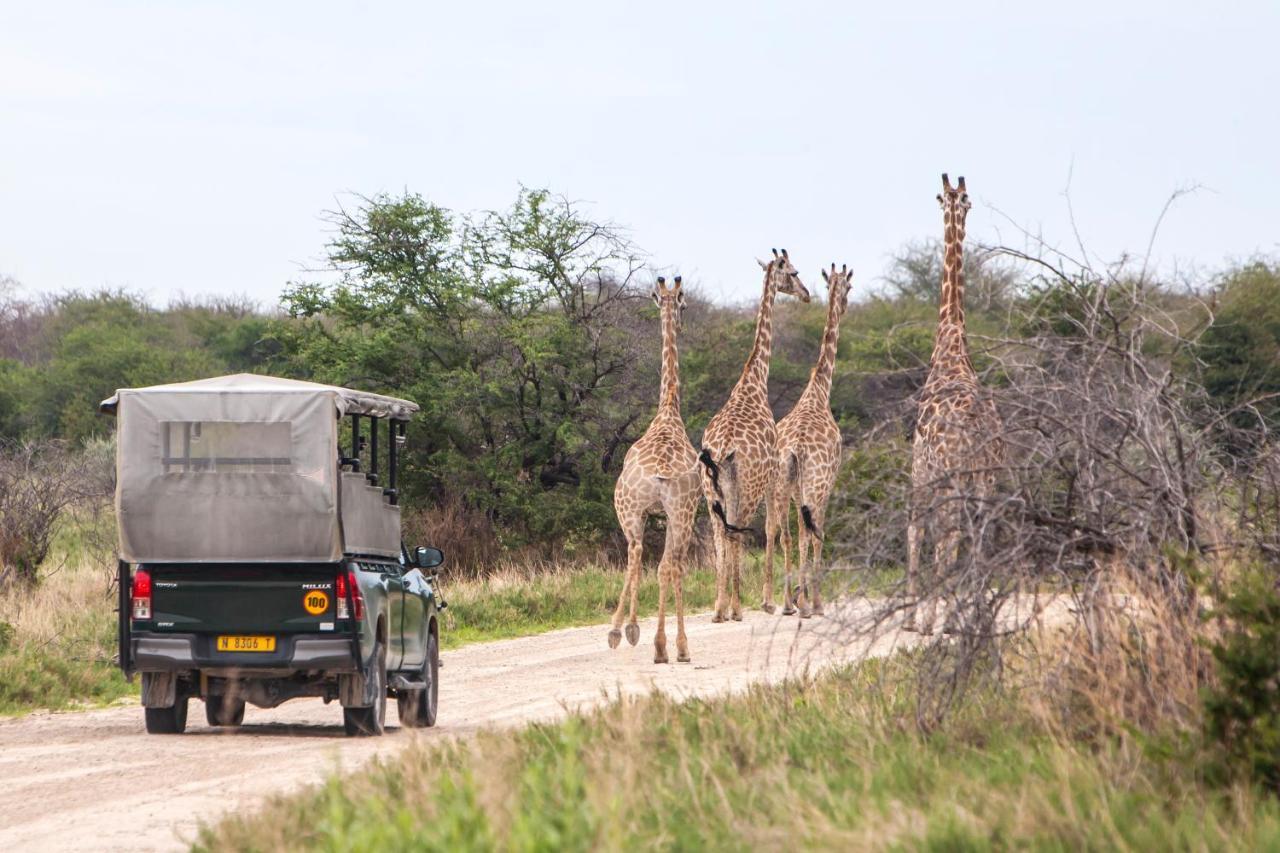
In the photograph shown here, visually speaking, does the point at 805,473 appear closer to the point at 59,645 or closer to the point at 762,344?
the point at 762,344

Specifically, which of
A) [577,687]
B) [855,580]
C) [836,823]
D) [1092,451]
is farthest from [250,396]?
[836,823]

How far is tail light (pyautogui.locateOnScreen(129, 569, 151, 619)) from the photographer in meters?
12.0

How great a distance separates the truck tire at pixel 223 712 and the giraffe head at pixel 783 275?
33.6 feet

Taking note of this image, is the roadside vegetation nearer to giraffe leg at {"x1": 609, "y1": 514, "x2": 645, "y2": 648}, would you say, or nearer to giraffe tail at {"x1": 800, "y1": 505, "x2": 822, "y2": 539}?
giraffe leg at {"x1": 609, "y1": 514, "x2": 645, "y2": 648}

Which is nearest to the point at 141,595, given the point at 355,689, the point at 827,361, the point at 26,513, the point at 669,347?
the point at 355,689

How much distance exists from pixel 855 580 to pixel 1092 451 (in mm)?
1379

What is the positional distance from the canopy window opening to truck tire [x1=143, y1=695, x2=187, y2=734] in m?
1.64

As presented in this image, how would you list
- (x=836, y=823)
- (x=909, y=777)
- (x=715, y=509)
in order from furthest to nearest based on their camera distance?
(x=715, y=509), (x=909, y=777), (x=836, y=823)

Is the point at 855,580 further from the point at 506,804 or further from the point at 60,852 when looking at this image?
the point at 60,852

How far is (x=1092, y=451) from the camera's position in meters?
9.12

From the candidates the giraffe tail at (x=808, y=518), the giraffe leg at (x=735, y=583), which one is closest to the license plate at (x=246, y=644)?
the giraffe leg at (x=735, y=583)

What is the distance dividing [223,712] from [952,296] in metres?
8.09

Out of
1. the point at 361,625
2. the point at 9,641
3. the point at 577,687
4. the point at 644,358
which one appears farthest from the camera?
the point at 644,358

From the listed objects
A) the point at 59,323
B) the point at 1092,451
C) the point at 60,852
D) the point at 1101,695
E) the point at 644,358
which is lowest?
the point at 60,852
